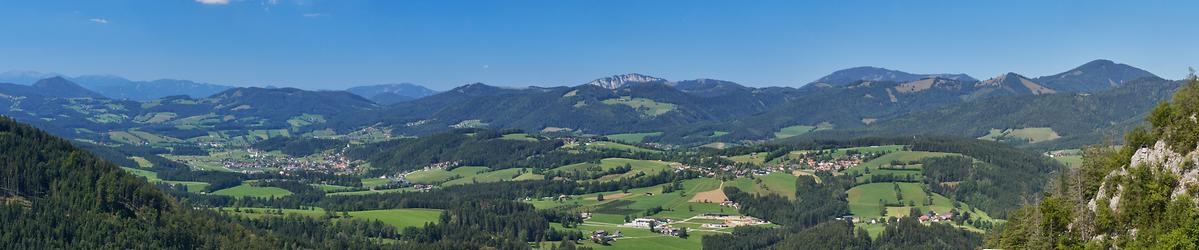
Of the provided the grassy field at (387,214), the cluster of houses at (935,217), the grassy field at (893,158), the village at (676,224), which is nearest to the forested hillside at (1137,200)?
the village at (676,224)

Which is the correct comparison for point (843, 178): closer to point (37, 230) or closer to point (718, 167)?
point (718, 167)

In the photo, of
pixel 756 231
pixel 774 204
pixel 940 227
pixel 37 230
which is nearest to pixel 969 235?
pixel 940 227

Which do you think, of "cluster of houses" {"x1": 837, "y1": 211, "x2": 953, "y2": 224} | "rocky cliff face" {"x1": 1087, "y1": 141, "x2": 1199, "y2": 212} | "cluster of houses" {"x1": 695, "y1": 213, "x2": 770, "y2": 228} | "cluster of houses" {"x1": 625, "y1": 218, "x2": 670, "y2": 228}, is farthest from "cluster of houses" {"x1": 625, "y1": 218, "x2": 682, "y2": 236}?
"rocky cliff face" {"x1": 1087, "y1": 141, "x2": 1199, "y2": 212}

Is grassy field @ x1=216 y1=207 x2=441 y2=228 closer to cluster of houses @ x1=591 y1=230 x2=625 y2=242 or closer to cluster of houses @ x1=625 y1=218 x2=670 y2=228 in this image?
cluster of houses @ x1=591 y1=230 x2=625 y2=242

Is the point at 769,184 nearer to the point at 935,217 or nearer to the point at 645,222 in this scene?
the point at 935,217

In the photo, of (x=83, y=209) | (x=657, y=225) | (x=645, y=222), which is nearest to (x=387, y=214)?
(x=645, y=222)
